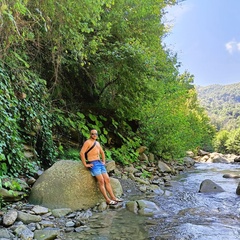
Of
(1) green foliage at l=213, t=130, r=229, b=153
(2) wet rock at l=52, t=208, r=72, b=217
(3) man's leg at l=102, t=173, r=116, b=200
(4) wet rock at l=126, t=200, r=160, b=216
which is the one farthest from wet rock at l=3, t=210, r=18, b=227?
(1) green foliage at l=213, t=130, r=229, b=153

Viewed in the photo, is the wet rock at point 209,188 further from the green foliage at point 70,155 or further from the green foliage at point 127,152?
the green foliage at point 70,155

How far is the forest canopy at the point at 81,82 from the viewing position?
212 inches

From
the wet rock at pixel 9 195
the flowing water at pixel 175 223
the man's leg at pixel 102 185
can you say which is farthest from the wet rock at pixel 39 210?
the man's leg at pixel 102 185

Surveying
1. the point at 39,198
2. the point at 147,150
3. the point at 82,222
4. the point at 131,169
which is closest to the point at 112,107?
the point at 131,169

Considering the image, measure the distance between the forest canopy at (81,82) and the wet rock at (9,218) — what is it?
103 centimetres

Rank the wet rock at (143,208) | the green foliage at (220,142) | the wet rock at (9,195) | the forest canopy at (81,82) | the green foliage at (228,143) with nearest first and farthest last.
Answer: the wet rock at (9,195), the wet rock at (143,208), the forest canopy at (81,82), the green foliage at (228,143), the green foliage at (220,142)

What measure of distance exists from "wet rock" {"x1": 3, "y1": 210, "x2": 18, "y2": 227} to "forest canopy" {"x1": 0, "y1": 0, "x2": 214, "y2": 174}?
103 cm

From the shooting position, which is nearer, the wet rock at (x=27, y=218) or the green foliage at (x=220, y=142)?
the wet rock at (x=27, y=218)

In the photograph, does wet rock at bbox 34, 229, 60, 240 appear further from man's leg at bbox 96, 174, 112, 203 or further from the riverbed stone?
man's leg at bbox 96, 174, 112, 203

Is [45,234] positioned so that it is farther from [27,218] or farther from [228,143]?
[228,143]

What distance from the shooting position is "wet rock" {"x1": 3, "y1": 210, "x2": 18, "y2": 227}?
4.01 m

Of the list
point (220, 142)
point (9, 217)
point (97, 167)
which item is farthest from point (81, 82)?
point (220, 142)

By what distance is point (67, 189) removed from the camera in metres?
5.51

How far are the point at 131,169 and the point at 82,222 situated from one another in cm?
535
